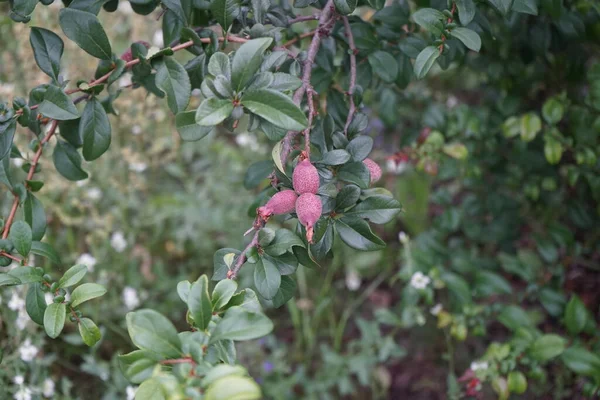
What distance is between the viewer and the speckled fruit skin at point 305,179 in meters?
0.73

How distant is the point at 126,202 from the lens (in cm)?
197

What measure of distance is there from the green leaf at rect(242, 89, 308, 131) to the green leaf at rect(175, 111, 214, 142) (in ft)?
0.27

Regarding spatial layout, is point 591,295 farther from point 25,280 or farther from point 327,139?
point 25,280

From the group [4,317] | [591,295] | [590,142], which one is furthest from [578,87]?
[4,317]

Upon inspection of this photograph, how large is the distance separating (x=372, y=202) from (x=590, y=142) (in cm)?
78

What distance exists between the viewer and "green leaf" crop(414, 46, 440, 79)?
2.88 ft

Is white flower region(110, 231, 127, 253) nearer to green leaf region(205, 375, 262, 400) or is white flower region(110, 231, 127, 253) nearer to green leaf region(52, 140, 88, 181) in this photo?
green leaf region(52, 140, 88, 181)

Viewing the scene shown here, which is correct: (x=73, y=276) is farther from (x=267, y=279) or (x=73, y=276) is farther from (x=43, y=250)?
(x=267, y=279)

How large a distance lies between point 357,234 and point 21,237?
1.67ft

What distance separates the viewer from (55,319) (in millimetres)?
795

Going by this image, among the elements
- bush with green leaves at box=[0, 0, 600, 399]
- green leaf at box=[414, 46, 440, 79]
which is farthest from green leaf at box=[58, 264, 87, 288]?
green leaf at box=[414, 46, 440, 79]

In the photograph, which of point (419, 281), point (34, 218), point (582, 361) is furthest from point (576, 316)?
point (34, 218)

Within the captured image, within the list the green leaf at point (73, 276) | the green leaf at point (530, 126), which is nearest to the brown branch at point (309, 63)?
the green leaf at point (73, 276)

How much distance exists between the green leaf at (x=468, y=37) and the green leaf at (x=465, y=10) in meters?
0.01
